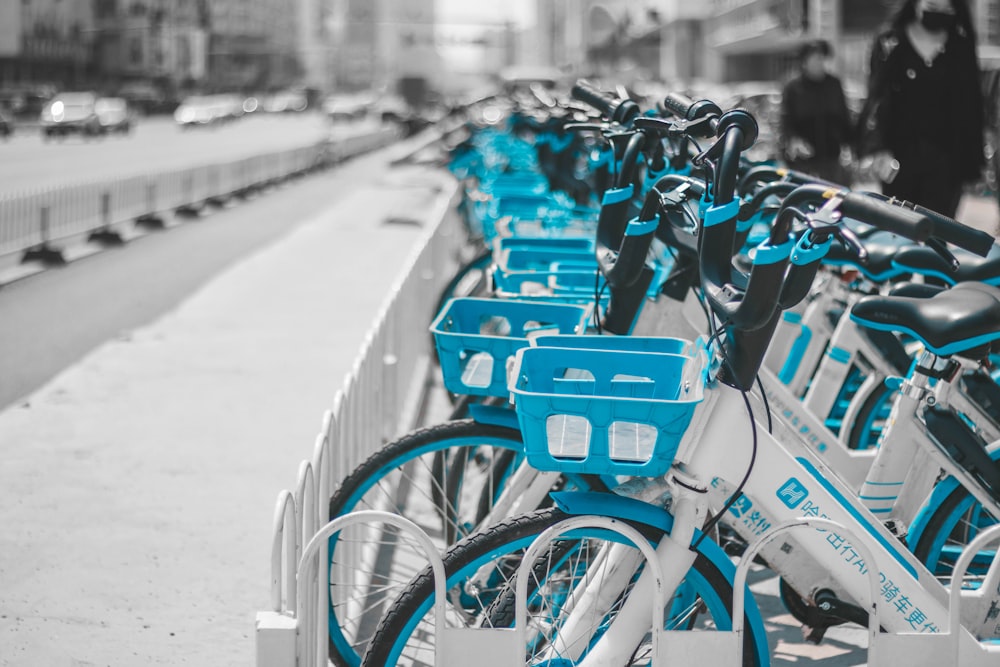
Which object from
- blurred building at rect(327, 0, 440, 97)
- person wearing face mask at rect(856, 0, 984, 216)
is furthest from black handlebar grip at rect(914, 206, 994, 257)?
blurred building at rect(327, 0, 440, 97)

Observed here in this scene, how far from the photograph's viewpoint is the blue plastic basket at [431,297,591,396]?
3326 millimetres

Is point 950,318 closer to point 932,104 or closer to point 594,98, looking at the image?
point 594,98

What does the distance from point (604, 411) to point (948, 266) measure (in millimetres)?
1828

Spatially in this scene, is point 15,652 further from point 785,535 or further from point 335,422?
point 785,535

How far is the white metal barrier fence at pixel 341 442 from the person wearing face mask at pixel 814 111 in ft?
11.9

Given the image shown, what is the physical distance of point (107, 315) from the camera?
9594mm

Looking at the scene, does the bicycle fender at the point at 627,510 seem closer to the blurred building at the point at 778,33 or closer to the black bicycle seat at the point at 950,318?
the black bicycle seat at the point at 950,318

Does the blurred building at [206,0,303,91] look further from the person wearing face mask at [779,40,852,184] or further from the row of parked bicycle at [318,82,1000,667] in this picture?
the row of parked bicycle at [318,82,1000,667]

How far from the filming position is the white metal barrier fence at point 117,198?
12.4 m

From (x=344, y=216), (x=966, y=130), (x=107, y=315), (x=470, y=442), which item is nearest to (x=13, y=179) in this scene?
(x=344, y=216)

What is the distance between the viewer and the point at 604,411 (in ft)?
8.35

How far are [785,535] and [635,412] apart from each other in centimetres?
85

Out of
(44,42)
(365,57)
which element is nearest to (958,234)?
(44,42)

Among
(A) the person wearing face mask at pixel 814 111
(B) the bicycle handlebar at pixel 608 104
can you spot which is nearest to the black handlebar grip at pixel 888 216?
(B) the bicycle handlebar at pixel 608 104
